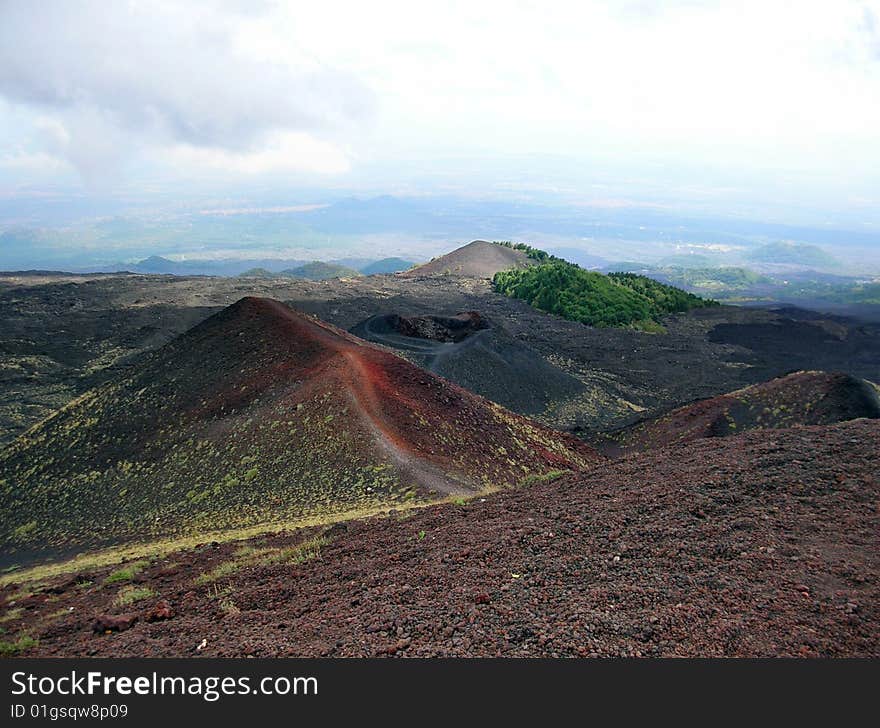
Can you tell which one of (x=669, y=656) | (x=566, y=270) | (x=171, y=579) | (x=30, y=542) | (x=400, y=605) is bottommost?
(x=30, y=542)

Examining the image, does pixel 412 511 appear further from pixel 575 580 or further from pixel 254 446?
pixel 254 446

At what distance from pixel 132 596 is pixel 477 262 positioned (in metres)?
89.8

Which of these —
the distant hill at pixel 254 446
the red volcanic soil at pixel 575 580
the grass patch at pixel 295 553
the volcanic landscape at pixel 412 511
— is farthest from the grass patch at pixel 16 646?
the distant hill at pixel 254 446

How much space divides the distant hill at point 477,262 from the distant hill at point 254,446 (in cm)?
6792

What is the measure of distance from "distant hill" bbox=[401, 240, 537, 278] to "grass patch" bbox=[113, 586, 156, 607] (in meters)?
80.3

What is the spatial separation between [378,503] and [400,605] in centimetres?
729

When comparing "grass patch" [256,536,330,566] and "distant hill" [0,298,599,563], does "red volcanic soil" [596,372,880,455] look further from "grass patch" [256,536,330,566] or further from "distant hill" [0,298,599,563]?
"grass patch" [256,536,330,566]

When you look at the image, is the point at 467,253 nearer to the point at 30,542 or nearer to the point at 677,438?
the point at 677,438

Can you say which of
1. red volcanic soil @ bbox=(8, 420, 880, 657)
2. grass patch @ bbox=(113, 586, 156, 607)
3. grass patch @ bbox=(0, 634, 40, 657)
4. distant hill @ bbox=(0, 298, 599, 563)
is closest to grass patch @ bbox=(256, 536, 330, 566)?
red volcanic soil @ bbox=(8, 420, 880, 657)

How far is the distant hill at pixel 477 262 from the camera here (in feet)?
303

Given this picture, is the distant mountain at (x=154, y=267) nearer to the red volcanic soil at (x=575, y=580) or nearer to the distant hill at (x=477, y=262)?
the distant hill at (x=477, y=262)

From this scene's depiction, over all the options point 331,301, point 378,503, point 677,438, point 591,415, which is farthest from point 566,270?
point 378,503

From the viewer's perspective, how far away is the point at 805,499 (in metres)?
9.45

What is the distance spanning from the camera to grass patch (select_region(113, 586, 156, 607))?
33.4 feet
